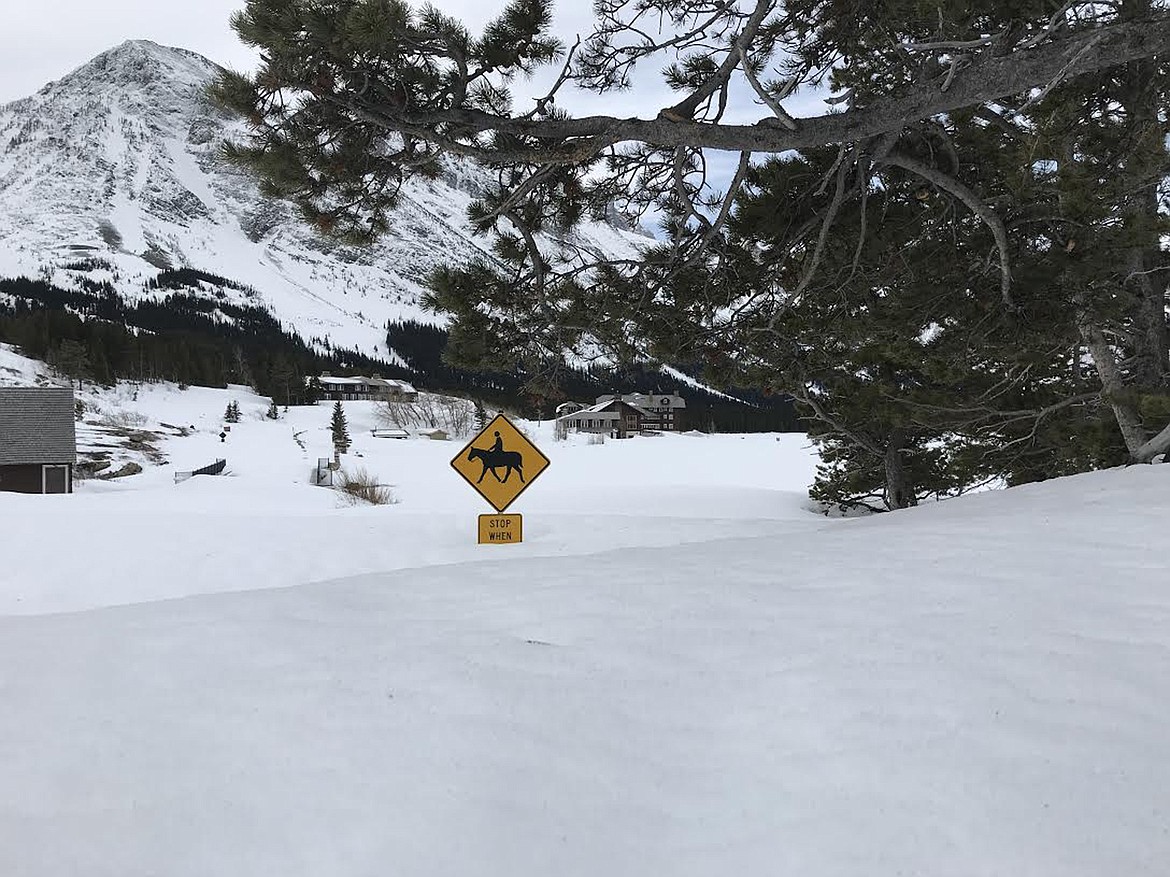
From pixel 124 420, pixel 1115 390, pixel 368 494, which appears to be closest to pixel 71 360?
pixel 124 420

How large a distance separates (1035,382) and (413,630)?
10.3 metres

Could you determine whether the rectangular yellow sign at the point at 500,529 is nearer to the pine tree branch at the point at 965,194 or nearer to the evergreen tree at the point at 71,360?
the pine tree branch at the point at 965,194

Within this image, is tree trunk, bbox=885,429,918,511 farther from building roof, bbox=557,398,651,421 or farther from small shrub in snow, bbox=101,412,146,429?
building roof, bbox=557,398,651,421

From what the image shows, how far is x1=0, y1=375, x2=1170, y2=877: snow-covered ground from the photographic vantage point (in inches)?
63.1

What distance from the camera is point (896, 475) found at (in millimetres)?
12289

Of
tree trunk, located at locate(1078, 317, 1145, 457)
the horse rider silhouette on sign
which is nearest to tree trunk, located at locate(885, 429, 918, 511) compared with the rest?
tree trunk, located at locate(1078, 317, 1145, 457)

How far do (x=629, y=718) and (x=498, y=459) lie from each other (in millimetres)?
→ 5926

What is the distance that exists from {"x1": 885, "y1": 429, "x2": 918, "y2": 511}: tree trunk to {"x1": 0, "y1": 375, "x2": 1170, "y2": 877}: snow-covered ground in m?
8.16

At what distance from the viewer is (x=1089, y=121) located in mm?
5531

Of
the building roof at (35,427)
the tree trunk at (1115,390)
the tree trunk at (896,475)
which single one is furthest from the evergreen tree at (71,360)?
the tree trunk at (1115,390)

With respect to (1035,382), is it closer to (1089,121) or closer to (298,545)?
(1089,121)

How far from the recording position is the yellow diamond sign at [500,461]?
7.94m

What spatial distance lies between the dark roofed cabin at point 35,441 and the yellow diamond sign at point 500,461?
23.6 meters

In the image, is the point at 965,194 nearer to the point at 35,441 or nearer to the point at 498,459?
the point at 498,459
